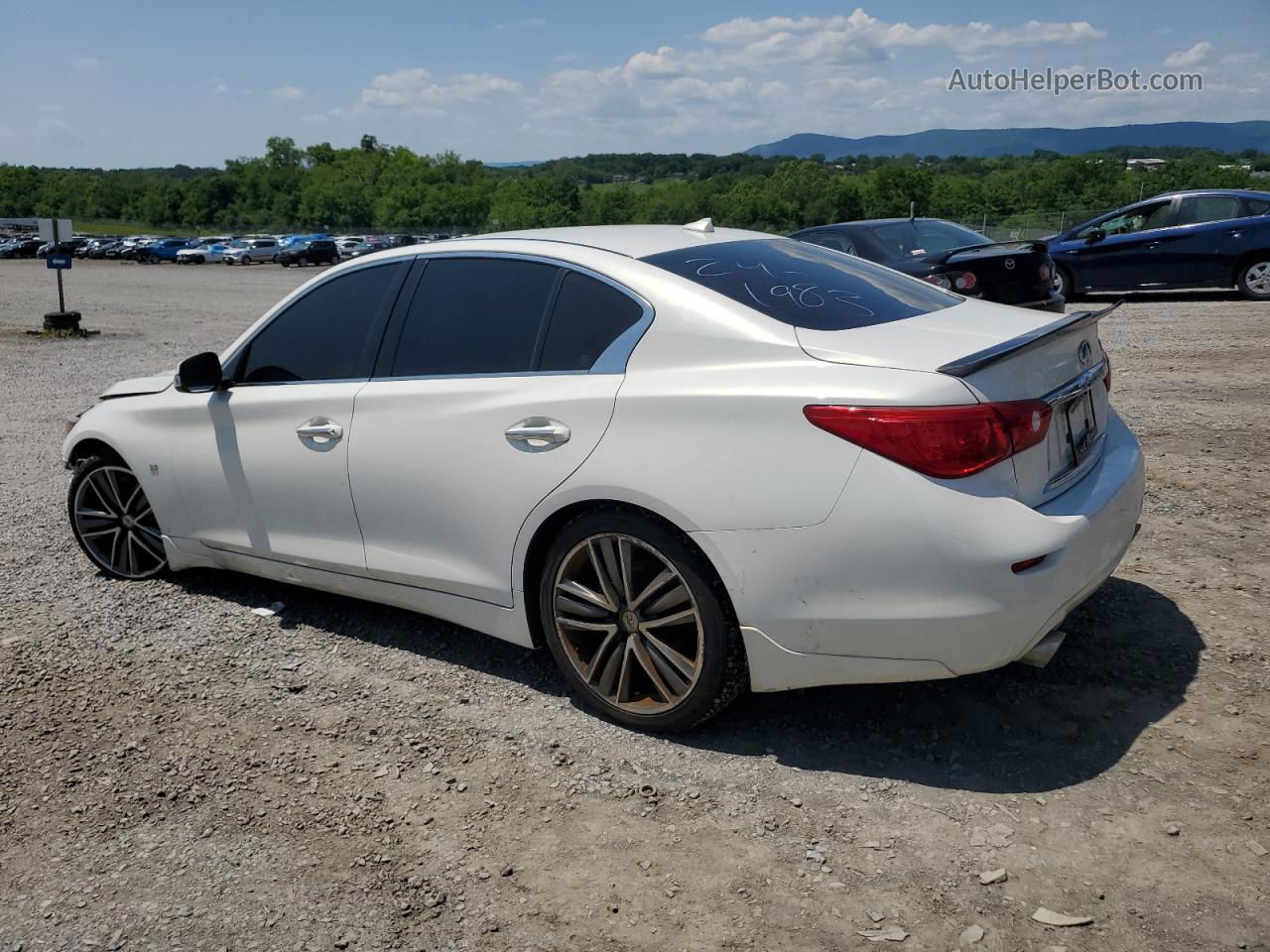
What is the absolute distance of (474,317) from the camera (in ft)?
13.5

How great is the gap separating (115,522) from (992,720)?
422cm

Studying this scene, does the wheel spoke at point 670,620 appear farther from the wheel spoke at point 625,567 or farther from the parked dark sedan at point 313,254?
the parked dark sedan at point 313,254

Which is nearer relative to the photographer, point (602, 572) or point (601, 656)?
point (602, 572)

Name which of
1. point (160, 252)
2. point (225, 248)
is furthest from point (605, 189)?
point (160, 252)

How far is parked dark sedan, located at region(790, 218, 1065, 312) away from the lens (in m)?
11.5

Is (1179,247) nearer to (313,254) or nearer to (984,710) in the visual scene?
(984,710)

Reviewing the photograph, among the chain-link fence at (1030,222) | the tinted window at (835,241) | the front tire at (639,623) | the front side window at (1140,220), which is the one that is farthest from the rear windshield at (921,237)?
the chain-link fence at (1030,222)

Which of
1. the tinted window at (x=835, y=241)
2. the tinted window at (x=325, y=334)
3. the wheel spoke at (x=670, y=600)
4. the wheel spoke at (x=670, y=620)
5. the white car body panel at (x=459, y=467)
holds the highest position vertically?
the tinted window at (x=835, y=241)

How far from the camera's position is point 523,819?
3271 millimetres

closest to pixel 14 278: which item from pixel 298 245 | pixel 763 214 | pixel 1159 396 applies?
pixel 298 245

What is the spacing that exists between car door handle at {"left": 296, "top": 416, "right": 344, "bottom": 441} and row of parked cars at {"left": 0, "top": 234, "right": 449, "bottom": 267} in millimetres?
51638

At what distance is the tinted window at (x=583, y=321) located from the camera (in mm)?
3738

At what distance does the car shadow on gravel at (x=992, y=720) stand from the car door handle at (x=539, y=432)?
3.61ft

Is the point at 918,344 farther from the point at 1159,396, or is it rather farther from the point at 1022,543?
the point at 1159,396
